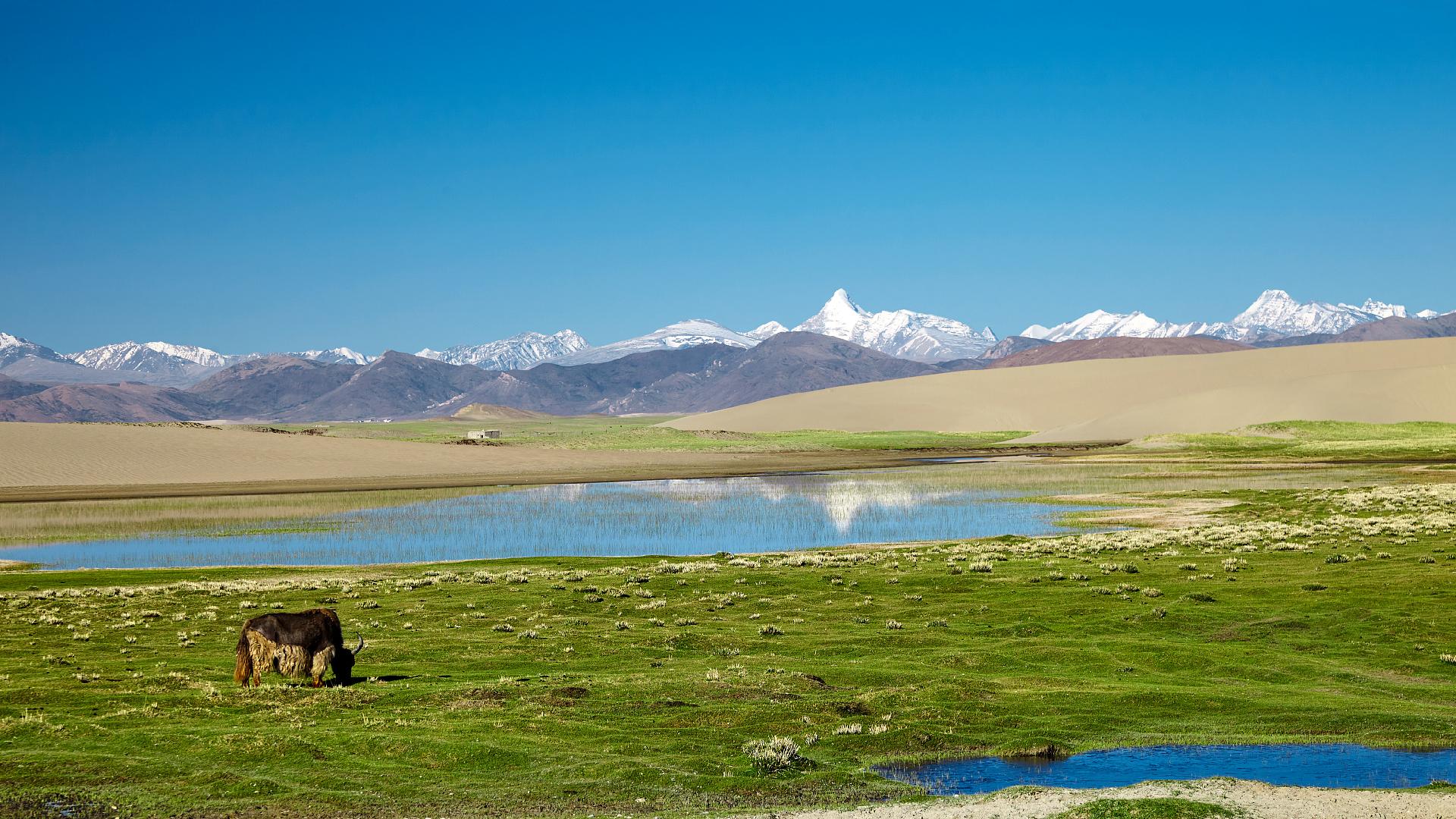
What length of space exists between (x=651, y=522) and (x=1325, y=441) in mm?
103618

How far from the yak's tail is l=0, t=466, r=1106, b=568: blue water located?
31371 mm

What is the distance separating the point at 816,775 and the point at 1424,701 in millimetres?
12336

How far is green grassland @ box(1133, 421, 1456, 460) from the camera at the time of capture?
404 feet

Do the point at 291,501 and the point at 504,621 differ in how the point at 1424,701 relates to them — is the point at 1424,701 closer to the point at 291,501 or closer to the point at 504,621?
the point at 504,621

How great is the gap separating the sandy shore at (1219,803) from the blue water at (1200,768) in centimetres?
101

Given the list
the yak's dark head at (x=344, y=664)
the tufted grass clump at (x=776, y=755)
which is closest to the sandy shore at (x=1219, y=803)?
the tufted grass clump at (x=776, y=755)

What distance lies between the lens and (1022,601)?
115 feet

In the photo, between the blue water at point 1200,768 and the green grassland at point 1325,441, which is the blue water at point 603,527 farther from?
the green grassland at point 1325,441

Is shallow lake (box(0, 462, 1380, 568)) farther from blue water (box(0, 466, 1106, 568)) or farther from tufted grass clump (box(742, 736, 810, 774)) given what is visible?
tufted grass clump (box(742, 736, 810, 774))

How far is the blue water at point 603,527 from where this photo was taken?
55.3 metres

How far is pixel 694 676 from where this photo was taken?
23.1 meters

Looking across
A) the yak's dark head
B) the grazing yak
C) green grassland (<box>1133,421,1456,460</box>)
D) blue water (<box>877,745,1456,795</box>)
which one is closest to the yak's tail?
the grazing yak

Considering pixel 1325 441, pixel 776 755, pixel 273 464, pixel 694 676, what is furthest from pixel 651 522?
pixel 1325 441

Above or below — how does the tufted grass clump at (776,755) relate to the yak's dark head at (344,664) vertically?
below
